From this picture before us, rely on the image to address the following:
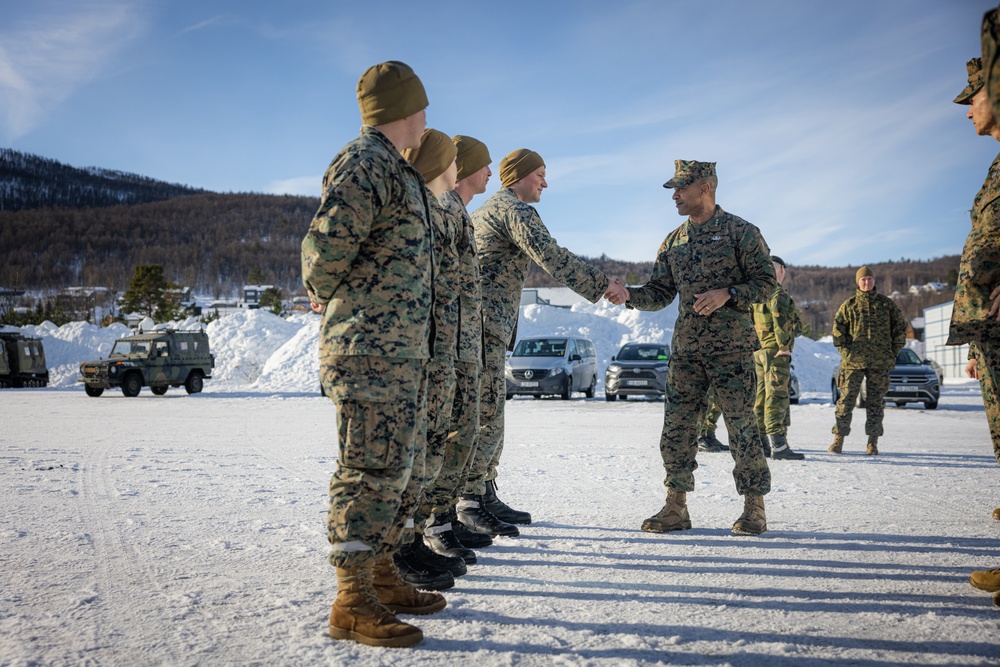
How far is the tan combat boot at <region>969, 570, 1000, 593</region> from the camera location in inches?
123

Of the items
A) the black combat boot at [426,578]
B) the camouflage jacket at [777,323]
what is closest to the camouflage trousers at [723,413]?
the black combat boot at [426,578]

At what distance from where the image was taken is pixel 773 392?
7988mm

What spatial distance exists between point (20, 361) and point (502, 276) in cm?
3093

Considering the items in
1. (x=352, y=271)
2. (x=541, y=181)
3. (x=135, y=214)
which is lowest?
(x=352, y=271)

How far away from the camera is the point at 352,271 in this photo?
271cm

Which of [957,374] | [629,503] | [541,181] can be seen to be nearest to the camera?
[541,181]

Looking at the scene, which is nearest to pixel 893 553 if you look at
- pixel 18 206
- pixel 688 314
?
pixel 688 314

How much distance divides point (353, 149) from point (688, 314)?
2.48 meters

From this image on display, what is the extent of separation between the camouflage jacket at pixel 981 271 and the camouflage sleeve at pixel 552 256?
70.2 inches

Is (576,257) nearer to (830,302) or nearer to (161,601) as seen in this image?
(161,601)

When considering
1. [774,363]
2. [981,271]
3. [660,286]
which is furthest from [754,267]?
[774,363]

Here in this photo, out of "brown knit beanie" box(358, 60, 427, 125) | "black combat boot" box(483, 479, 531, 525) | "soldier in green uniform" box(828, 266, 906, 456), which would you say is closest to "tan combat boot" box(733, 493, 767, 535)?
"black combat boot" box(483, 479, 531, 525)

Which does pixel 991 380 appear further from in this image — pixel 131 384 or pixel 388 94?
pixel 131 384

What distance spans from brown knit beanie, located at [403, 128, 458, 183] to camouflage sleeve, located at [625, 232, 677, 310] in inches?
65.0
